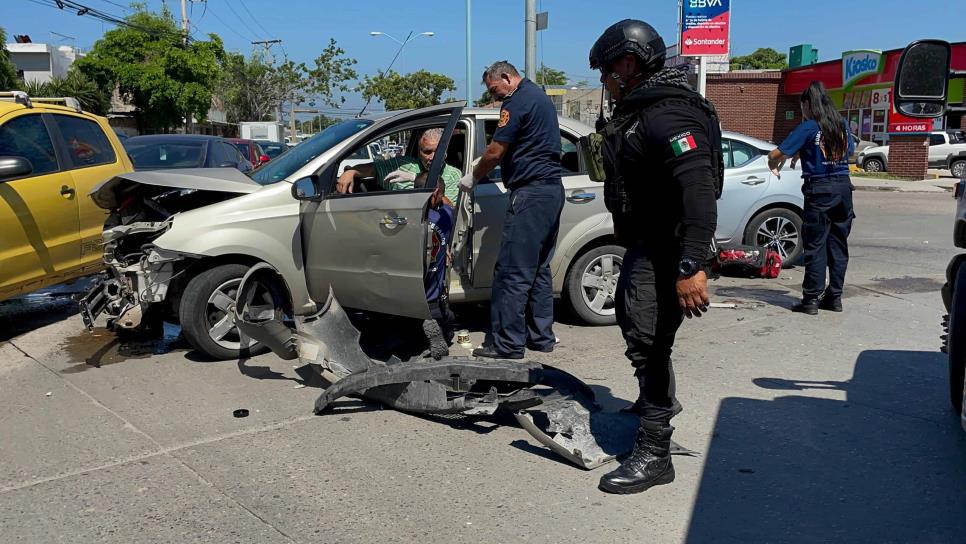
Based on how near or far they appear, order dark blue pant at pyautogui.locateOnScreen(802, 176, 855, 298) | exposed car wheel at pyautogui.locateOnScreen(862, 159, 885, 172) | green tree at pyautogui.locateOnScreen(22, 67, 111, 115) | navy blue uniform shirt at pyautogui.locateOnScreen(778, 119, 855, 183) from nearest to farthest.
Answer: navy blue uniform shirt at pyautogui.locateOnScreen(778, 119, 855, 183)
dark blue pant at pyautogui.locateOnScreen(802, 176, 855, 298)
exposed car wheel at pyautogui.locateOnScreen(862, 159, 885, 172)
green tree at pyautogui.locateOnScreen(22, 67, 111, 115)

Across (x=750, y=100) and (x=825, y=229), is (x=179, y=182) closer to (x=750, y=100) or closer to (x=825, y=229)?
(x=825, y=229)

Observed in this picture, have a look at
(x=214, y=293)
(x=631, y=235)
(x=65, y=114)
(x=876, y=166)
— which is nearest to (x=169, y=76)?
(x=876, y=166)

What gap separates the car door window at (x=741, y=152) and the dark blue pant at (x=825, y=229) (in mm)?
1988

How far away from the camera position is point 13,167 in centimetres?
602

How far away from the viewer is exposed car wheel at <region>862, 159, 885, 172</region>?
2900cm

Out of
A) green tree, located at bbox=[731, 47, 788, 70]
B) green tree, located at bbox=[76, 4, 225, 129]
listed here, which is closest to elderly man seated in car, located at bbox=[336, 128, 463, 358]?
green tree, located at bbox=[76, 4, 225, 129]

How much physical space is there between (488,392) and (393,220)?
142 centimetres

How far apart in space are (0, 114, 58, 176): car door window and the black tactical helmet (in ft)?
16.1

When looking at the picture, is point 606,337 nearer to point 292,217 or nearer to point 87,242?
point 292,217

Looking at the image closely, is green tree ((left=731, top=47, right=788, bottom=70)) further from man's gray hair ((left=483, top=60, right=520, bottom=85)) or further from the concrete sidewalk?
man's gray hair ((left=483, top=60, right=520, bottom=85))

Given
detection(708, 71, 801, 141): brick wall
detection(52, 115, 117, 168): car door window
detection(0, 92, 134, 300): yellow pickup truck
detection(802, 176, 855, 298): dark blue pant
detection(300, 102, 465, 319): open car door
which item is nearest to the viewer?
detection(300, 102, 465, 319): open car door

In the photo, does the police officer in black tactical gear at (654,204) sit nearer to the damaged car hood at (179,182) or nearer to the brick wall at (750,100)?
the damaged car hood at (179,182)

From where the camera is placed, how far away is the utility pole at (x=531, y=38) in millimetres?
13359

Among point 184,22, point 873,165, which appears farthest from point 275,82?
point 873,165
